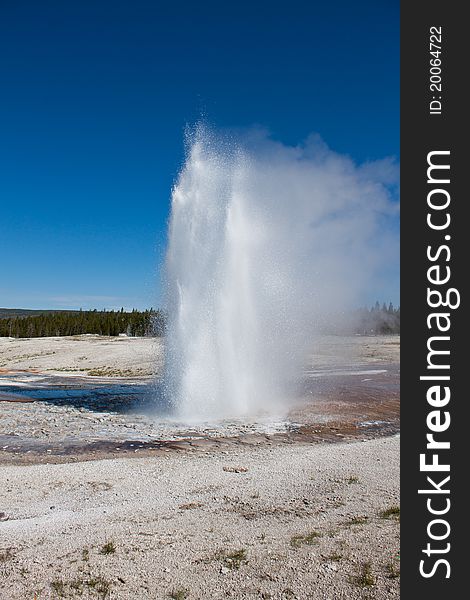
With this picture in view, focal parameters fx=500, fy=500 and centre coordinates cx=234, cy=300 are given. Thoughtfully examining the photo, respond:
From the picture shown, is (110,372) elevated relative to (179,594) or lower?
lower

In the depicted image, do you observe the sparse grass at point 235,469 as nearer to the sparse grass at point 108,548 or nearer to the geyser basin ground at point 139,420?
the geyser basin ground at point 139,420

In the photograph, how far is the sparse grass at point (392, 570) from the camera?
6.38m

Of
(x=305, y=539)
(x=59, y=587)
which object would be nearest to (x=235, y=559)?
(x=305, y=539)

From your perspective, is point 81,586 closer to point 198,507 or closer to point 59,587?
point 59,587

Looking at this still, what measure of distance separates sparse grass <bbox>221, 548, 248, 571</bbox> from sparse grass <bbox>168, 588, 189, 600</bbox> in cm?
75

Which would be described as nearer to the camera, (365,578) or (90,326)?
(365,578)

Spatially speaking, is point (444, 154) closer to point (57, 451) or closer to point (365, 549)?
point (365, 549)

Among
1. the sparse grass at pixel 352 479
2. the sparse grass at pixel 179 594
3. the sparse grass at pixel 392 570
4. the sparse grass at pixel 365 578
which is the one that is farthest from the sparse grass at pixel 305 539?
the sparse grass at pixel 352 479

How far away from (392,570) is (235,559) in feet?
6.84

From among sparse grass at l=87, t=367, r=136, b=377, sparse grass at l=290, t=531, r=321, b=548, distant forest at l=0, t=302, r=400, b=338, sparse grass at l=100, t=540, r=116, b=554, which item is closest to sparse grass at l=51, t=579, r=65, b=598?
sparse grass at l=100, t=540, r=116, b=554

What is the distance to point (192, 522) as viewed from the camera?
27.4ft

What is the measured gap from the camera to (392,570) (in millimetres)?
6516

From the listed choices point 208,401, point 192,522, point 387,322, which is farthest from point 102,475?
point 387,322

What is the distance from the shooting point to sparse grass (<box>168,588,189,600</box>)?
19.9 feet
